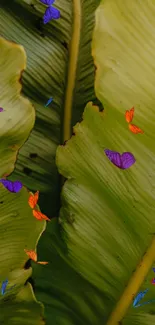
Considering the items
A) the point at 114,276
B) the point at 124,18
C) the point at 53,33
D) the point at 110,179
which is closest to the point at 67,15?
the point at 53,33

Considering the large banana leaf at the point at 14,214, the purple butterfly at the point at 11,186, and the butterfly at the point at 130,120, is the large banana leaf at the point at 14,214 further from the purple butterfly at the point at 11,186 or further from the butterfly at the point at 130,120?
the butterfly at the point at 130,120

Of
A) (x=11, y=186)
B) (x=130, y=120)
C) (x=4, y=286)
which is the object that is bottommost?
(x=4, y=286)

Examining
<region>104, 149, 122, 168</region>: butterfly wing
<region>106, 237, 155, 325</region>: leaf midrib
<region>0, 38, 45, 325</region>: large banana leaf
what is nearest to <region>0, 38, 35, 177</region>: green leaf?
<region>0, 38, 45, 325</region>: large banana leaf

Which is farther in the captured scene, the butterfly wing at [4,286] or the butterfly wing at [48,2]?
the butterfly wing at [48,2]

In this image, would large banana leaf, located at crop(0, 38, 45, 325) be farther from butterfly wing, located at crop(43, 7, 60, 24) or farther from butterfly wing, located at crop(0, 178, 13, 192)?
butterfly wing, located at crop(43, 7, 60, 24)

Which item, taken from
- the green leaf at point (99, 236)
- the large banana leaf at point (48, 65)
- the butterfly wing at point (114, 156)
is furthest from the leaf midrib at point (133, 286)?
the large banana leaf at point (48, 65)

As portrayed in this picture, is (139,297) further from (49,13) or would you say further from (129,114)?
(49,13)

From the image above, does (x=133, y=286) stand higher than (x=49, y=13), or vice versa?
(x=49, y=13)

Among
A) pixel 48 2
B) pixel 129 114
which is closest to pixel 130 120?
pixel 129 114

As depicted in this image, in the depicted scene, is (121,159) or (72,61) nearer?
(121,159)
